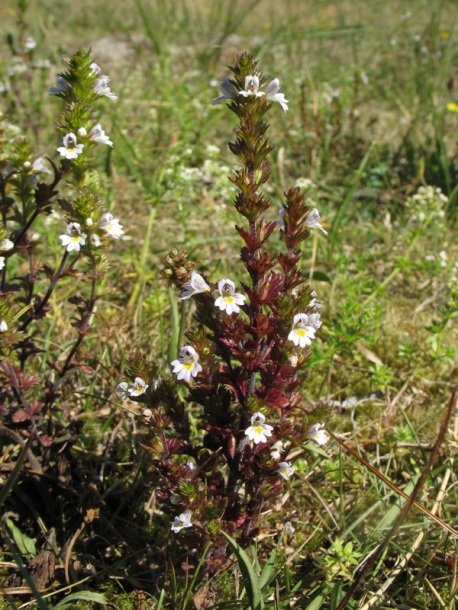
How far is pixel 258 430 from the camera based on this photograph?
1.83 meters

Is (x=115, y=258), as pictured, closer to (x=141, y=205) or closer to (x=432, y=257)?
(x=141, y=205)

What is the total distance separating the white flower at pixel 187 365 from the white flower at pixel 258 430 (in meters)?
0.22

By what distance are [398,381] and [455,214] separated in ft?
5.02

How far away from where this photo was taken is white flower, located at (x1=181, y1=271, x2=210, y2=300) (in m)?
1.83

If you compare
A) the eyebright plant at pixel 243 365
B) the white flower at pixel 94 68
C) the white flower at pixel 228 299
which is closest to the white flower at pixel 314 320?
the eyebright plant at pixel 243 365

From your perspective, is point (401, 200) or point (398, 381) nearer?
point (398, 381)

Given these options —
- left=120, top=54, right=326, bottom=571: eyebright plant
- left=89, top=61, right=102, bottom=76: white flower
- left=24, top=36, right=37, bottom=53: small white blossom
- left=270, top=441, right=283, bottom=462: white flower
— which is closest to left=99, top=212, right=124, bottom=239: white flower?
left=120, top=54, right=326, bottom=571: eyebright plant

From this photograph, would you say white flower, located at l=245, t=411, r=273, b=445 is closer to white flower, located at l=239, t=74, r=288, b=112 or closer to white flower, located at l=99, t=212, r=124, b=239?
white flower, located at l=99, t=212, r=124, b=239

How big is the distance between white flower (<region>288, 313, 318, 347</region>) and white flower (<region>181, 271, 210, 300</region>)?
0.92 feet

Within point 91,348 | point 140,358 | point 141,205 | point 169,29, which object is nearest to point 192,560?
point 140,358

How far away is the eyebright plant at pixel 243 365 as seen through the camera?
5.72 feet

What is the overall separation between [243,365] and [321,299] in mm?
1768

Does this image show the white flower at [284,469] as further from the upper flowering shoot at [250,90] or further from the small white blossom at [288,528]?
the upper flowering shoot at [250,90]

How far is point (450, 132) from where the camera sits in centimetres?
514
